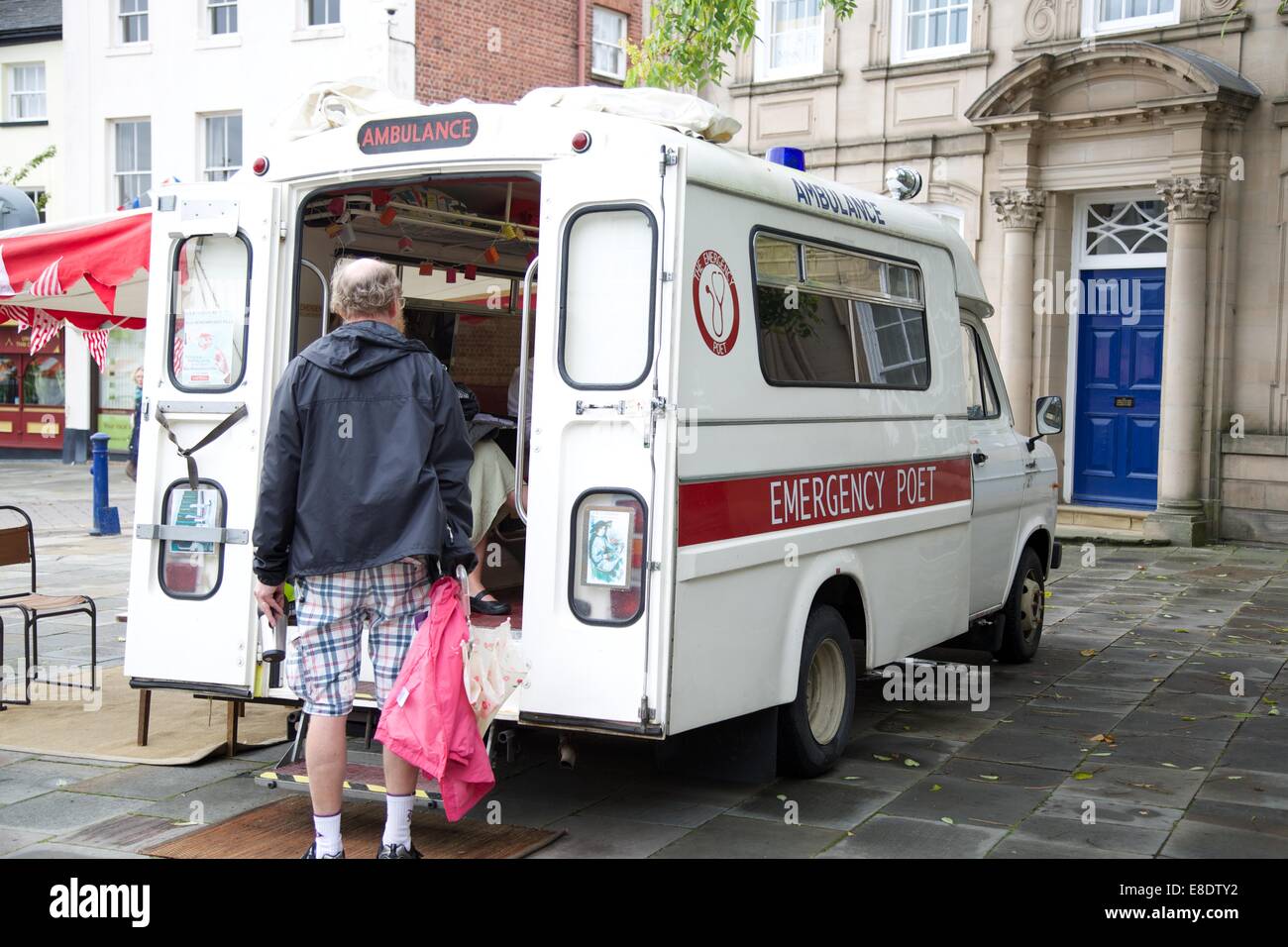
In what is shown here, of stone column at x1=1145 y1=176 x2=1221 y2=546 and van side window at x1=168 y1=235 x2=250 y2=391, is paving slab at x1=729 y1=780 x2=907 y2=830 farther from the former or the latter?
stone column at x1=1145 y1=176 x2=1221 y2=546

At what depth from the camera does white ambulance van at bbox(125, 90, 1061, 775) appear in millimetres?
5059

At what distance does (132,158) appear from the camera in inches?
1046

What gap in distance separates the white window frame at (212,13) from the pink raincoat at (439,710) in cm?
2279

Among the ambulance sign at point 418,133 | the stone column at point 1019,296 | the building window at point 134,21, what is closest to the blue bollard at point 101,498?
the stone column at point 1019,296

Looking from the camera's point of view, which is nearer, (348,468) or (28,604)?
(348,468)

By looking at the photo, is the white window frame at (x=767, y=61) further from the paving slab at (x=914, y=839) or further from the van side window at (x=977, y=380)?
the paving slab at (x=914, y=839)

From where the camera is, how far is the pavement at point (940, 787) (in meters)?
5.31

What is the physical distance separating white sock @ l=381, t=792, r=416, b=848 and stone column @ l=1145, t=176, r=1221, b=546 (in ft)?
38.5

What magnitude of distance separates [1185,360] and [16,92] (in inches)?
936

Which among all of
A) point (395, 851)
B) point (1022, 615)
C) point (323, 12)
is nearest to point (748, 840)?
Answer: point (395, 851)

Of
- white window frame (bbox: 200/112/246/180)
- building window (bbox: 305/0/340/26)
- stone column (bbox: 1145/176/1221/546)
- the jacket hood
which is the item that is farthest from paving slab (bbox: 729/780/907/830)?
white window frame (bbox: 200/112/246/180)

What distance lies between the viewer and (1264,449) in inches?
577

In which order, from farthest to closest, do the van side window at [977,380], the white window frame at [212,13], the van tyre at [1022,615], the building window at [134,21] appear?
the building window at [134,21] < the white window frame at [212,13] < the van tyre at [1022,615] < the van side window at [977,380]

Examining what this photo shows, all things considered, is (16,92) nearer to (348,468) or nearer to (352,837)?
(352,837)
